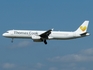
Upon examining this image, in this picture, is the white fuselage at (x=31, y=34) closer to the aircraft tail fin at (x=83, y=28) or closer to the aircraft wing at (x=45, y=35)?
the aircraft wing at (x=45, y=35)

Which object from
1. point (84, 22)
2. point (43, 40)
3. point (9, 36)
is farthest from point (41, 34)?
point (84, 22)

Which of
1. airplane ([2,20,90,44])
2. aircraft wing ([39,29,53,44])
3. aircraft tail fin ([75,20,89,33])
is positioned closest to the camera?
airplane ([2,20,90,44])

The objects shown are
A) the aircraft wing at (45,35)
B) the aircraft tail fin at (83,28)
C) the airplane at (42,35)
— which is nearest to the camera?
the airplane at (42,35)

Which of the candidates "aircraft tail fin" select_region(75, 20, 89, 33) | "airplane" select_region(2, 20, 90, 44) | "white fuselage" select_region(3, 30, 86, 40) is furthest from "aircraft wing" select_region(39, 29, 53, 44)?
"aircraft tail fin" select_region(75, 20, 89, 33)

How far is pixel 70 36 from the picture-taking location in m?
170

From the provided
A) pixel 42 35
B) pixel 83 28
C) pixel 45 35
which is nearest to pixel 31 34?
pixel 42 35

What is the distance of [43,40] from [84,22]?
24.1m

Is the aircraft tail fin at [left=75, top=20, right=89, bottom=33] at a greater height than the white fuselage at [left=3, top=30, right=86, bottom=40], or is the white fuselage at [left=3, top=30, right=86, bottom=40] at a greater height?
Result: the aircraft tail fin at [left=75, top=20, right=89, bottom=33]

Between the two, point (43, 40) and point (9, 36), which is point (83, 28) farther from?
point (9, 36)

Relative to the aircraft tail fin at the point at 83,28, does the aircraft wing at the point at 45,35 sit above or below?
below

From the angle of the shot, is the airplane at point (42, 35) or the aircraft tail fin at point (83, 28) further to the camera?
the aircraft tail fin at point (83, 28)

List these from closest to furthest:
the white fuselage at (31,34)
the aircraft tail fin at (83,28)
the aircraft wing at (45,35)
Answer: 1. the white fuselage at (31,34)
2. the aircraft wing at (45,35)
3. the aircraft tail fin at (83,28)

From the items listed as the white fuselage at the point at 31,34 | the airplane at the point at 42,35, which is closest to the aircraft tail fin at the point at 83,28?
the airplane at the point at 42,35

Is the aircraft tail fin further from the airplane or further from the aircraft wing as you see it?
the aircraft wing
